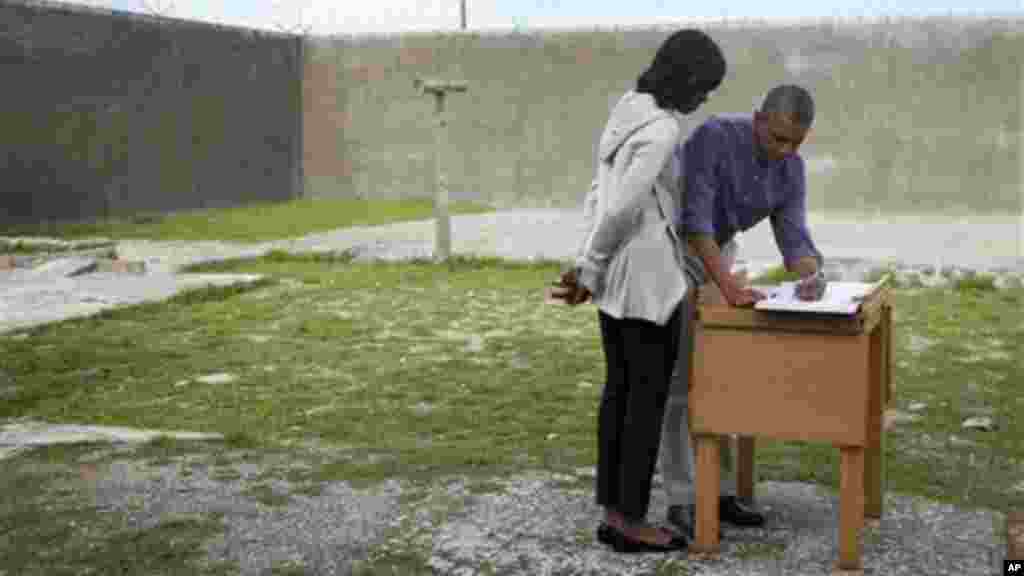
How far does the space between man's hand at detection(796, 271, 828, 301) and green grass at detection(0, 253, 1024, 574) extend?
0.81 meters

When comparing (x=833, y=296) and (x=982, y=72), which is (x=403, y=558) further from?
(x=982, y=72)

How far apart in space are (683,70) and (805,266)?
78 cm

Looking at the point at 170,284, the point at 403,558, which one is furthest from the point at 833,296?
the point at 170,284

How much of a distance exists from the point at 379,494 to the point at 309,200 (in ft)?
58.0

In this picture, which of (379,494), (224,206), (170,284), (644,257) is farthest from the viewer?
A: (224,206)

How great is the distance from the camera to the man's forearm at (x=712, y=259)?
141 inches

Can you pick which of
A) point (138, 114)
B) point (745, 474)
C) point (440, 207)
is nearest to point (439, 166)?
point (440, 207)

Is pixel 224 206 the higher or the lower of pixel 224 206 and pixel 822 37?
the lower

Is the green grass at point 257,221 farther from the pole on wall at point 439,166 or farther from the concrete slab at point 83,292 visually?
the concrete slab at point 83,292

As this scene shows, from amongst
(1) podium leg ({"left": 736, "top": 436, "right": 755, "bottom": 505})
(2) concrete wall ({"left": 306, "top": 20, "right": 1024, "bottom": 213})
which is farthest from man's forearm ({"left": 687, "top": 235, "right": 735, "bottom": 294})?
(2) concrete wall ({"left": 306, "top": 20, "right": 1024, "bottom": 213})

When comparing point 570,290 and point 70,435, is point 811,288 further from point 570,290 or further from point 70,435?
point 70,435

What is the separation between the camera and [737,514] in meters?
3.88

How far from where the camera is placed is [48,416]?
5539mm

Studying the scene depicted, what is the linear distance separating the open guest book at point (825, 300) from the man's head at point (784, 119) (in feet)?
1.29
